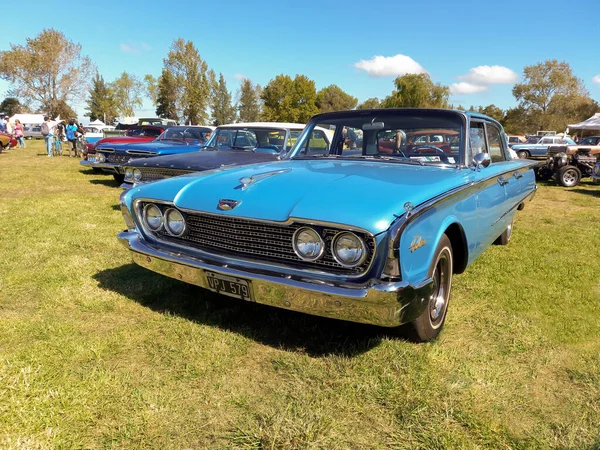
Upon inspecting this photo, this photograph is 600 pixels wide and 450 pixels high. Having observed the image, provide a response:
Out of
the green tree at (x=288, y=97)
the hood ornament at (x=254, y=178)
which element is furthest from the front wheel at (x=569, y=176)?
the green tree at (x=288, y=97)

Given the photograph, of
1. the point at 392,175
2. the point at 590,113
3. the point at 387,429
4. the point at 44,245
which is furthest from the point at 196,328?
the point at 590,113

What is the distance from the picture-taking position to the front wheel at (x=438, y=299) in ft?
8.45

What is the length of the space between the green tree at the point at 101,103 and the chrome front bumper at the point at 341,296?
224 feet

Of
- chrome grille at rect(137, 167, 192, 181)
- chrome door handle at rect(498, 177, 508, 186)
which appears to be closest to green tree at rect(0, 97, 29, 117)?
chrome grille at rect(137, 167, 192, 181)

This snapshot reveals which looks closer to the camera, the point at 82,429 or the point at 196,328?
the point at 82,429

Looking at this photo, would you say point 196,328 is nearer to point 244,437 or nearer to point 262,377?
point 262,377

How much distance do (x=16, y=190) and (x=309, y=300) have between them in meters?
8.48

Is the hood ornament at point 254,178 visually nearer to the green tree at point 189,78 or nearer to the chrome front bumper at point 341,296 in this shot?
the chrome front bumper at point 341,296

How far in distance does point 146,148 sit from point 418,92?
44529mm

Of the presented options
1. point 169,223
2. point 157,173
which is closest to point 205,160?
point 157,173

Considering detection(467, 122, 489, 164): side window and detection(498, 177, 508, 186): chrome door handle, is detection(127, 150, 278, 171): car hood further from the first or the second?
detection(498, 177, 508, 186): chrome door handle

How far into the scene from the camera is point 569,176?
11570 mm

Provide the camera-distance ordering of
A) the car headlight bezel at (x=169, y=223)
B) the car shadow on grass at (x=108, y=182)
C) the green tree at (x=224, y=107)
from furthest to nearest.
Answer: the green tree at (x=224, y=107) → the car shadow on grass at (x=108, y=182) → the car headlight bezel at (x=169, y=223)

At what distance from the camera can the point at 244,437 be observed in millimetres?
1869
